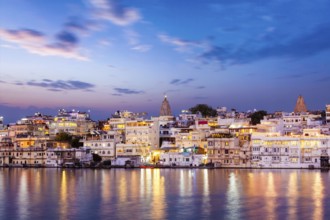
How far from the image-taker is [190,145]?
6216cm

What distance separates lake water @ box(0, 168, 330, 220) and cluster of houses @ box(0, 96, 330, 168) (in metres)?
16.7

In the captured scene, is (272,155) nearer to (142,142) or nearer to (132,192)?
(142,142)

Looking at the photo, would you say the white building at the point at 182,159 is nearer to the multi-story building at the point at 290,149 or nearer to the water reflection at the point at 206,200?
the multi-story building at the point at 290,149

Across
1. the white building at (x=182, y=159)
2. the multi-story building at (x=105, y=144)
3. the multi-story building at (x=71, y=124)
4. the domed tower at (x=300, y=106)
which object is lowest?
the white building at (x=182, y=159)

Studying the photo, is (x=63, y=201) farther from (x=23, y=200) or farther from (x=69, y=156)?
(x=69, y=156)

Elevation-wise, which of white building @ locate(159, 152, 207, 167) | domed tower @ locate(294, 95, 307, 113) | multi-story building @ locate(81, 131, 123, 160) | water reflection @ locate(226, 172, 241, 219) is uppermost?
domed tower @ locate(294, 95, 307, 113)

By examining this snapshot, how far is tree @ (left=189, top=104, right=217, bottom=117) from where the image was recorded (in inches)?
3636

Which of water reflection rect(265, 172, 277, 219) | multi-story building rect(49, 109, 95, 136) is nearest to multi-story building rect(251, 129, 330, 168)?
water reflection rect(265, 172, 277, 219)

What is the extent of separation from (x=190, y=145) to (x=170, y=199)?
3514cm

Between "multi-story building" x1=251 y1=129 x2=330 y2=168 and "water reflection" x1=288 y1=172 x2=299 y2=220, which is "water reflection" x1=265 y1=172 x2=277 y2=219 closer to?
"water reflection" x1=288 y1=172 x2=299 y2=220

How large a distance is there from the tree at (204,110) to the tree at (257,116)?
1084cm

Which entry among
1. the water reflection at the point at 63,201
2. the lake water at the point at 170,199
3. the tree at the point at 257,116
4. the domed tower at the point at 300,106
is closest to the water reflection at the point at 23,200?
the lake water at the point at 170,199

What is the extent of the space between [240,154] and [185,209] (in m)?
32.8

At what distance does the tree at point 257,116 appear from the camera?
7643 centimetres
